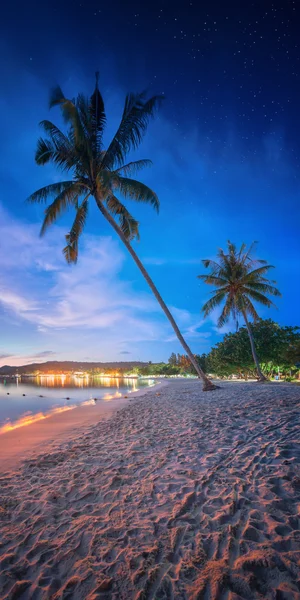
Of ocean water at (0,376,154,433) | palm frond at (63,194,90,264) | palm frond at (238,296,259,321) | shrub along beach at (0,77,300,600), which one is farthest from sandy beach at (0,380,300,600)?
palm frond at (238,296,259,321)

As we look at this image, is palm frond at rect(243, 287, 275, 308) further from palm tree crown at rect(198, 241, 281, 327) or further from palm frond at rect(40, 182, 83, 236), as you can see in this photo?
palm frond at rect(40, 182, 83, 236)

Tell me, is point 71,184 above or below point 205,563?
above

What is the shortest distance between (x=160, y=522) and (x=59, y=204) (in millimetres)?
13860

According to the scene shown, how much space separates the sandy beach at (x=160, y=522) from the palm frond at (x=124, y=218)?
478 inches

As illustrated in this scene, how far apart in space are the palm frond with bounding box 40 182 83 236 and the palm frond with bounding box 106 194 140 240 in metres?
1.91

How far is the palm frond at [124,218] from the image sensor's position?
14250 mm

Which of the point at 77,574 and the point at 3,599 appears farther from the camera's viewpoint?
the point at 77,574

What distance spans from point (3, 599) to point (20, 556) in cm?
52

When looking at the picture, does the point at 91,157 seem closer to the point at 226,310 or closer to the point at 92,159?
the point at 92,159

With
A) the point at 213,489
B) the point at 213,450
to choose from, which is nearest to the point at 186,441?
the point at 213,450

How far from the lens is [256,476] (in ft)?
12.1

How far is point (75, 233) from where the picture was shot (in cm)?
1428

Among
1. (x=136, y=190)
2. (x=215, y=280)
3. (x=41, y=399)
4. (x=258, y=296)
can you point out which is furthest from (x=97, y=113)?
(x=41, y=399)

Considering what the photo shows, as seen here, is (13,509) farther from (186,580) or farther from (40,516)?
(186,580)
